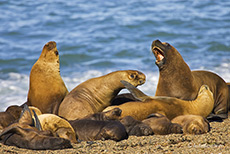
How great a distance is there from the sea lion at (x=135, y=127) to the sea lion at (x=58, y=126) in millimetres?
778

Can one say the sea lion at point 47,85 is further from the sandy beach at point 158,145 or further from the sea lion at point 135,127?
the sandy beach at point 158,145

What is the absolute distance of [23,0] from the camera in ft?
79.6

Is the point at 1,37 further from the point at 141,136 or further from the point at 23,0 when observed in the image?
the point at 141,136

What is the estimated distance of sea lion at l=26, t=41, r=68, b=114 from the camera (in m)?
7.55

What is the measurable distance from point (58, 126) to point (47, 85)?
6.51ft

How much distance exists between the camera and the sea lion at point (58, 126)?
5730mm

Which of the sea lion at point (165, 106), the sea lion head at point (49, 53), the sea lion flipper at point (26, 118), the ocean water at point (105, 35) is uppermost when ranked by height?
the sea lion head at point (49, 53)

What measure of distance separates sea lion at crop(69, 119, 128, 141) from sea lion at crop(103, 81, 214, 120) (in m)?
0.82

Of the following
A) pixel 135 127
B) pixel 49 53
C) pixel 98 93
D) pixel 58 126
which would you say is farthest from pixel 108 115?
pixel 49 53

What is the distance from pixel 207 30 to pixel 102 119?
1389 cm

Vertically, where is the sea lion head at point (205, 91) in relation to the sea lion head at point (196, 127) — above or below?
above

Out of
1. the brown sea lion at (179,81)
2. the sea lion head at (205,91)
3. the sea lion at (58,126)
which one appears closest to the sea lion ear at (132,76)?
the brown sea lion at (179,81)

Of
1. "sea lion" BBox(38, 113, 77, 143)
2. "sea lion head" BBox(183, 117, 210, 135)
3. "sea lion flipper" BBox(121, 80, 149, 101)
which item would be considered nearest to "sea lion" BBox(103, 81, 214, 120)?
"sea lion flipper" BBox(121, 80, 149, 101)

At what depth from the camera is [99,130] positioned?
5832 mm
